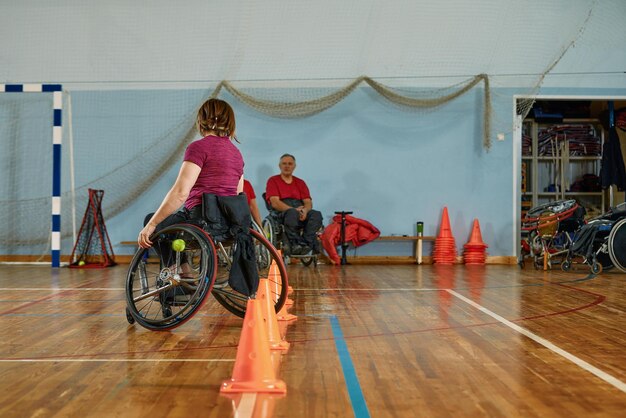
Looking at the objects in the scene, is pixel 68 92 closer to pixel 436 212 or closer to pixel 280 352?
pixel 436 212

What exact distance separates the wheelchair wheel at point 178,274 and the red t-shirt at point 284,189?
3796 millimetres

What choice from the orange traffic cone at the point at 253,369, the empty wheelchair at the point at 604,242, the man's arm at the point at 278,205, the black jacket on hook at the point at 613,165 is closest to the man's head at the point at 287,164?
the man's arm at the point at 278,205

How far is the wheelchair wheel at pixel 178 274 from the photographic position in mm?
2805

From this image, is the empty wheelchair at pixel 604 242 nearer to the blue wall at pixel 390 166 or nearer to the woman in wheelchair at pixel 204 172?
the blue wall at pixel 390 166

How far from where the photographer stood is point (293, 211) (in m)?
6.82

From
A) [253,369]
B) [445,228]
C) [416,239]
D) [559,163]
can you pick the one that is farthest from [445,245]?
[253,369]

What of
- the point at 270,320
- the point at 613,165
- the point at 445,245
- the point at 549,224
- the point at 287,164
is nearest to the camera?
the point at 270,320

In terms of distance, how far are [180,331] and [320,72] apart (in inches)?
212

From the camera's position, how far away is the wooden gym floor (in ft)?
6.19

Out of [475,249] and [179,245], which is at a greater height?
[179,245]

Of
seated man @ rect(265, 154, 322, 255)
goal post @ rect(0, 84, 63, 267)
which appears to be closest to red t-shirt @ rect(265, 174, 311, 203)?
seated man @ rect(265, 154, 322, 255)

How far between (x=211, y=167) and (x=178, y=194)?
0.21 metres

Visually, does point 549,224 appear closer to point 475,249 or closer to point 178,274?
point 475,249

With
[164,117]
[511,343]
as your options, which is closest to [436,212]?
[164,117]
